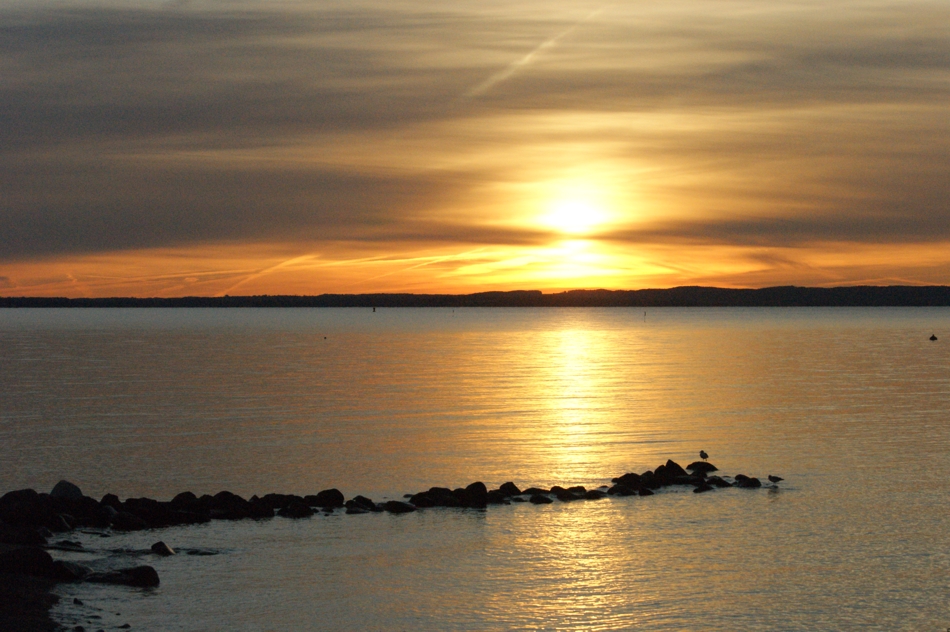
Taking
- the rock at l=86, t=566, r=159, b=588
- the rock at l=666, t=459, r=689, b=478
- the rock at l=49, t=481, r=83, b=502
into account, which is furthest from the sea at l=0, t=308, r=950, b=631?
the rock at l=49, t=481, r=83, b=502

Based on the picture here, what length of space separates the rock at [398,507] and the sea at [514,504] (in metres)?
0.62

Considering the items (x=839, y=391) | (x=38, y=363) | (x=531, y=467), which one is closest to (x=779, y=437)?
(x=531, y=467)

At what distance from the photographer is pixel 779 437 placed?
4088 centimetres

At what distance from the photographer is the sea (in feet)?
61.7

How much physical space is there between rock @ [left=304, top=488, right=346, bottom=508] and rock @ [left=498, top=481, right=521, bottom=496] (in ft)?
15.3

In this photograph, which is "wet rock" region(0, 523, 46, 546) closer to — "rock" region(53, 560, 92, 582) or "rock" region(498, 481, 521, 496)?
"rock" region(53, 560, 92, 582)

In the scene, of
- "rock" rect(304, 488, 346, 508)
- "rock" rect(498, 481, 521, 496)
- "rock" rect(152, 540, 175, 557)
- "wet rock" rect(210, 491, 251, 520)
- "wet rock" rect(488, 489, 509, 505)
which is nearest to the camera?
"rock" rect(152, 540, 175, 557)

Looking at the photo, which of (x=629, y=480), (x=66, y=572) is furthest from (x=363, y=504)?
(x=66, y=572)

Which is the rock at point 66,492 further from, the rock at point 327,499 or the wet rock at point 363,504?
the wet rock at point 363,504

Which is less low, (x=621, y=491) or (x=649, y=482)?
(x=649, y=482)

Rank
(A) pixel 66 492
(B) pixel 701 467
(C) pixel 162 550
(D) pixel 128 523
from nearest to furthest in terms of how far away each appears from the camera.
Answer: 1. (C) pixel 162 550
2. (D) pixel 128 523
3. (A) pixel 66 492
4. (B) pixel 701 467

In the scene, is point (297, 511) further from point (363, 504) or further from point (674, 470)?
point (674, 470)

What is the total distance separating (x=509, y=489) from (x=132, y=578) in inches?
484

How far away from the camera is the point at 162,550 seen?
22.2 metres
